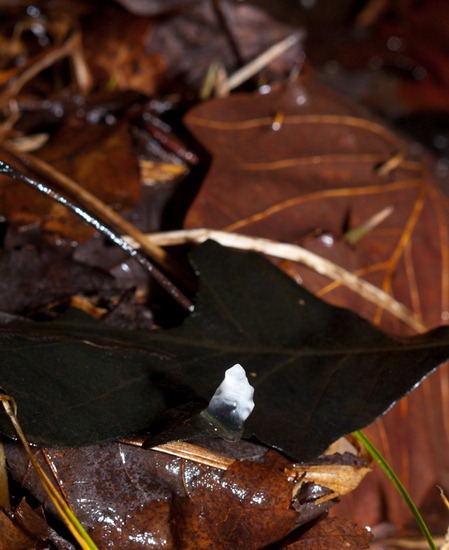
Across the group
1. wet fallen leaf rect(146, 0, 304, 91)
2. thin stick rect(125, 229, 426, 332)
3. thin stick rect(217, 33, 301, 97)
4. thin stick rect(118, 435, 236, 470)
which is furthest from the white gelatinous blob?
wet fallen leaf rect(146, 0, 304, 91)

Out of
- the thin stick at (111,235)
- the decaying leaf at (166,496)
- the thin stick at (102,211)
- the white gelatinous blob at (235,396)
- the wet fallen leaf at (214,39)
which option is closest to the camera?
the white gelatinous blob at (235,396)

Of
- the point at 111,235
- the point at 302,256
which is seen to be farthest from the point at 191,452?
the point at 302,256

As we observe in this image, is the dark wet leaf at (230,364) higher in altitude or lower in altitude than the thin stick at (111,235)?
lower

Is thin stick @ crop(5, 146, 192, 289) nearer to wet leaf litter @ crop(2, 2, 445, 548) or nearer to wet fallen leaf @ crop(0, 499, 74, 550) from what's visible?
wet leaf litter @ crop(2, 2, 445, 548)

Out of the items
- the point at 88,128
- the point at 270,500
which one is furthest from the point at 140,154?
the point at 270,500

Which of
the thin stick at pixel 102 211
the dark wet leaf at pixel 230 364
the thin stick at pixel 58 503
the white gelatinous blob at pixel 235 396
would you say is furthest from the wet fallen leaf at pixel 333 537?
the thin stick at pixel 102 211

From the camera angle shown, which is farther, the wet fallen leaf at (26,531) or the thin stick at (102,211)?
the thin stick at (102,211)

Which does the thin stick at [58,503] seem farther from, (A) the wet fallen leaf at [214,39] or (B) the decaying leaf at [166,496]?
(A) the wet fallen leaf at [214,39]

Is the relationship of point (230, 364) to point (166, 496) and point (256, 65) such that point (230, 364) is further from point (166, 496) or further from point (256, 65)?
point (256, 65)
